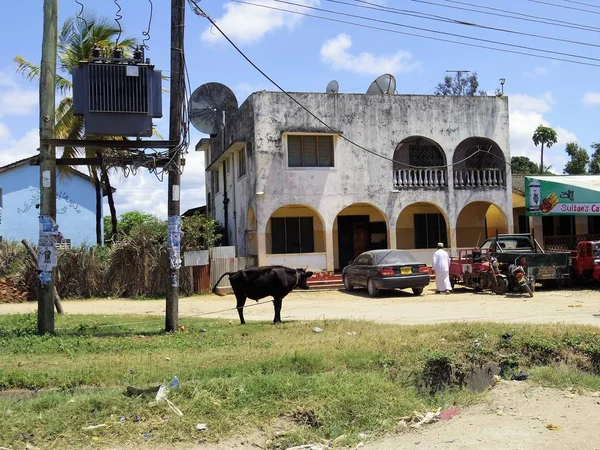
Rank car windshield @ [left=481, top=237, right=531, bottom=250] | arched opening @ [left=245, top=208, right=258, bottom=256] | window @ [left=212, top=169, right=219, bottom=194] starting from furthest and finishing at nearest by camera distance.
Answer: window @ [left=212, top=169, right=219, bottom=194], arched opening @ [left=245, top=208, right=258, bottom=256], car windshield @ [left=481, top=237, right=531, bottom=250]

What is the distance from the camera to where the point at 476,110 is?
90.1 feet

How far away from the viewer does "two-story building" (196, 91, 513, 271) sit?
2550cm

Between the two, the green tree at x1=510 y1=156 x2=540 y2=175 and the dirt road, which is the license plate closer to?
the dirt road

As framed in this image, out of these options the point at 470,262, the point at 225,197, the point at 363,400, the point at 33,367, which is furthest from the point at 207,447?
the point at 225,197

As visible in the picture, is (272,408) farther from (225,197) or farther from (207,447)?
(225,197)

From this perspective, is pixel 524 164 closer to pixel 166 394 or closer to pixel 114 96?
pixel 114 96

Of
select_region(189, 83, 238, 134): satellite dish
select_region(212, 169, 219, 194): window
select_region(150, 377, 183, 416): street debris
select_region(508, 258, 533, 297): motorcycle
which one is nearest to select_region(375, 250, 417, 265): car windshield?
select_region(508, 258, 533, 297): motorcycle

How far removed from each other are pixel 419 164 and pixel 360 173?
2.99m

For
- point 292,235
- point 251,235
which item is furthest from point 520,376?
point 292,235

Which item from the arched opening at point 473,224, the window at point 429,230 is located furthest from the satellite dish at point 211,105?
the arched opening at point 473,224

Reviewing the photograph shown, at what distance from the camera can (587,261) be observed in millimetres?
20641

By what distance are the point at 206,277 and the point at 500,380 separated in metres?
16.5

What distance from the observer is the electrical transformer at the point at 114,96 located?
11758 millimetres

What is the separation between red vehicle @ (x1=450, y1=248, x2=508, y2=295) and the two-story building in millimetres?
4536
